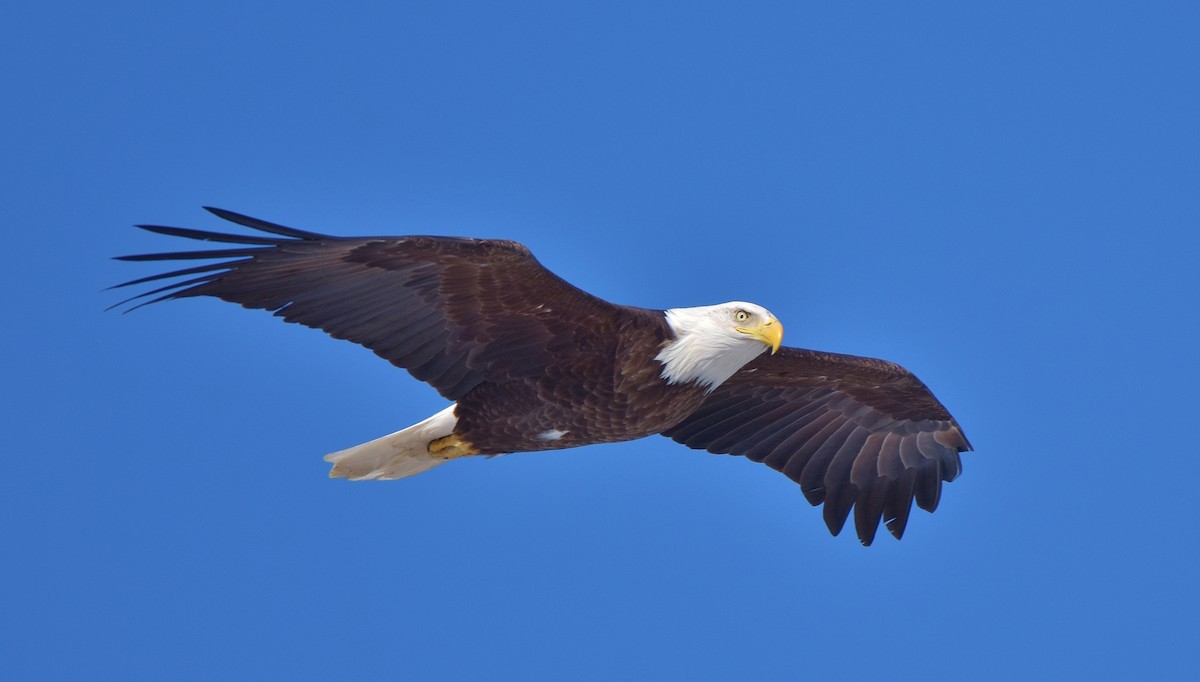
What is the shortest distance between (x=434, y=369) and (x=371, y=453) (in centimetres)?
134

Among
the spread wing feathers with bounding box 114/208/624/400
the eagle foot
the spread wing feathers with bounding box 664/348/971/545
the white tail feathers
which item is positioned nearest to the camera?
the spread wing feathers with bounding box 114/208/624/400

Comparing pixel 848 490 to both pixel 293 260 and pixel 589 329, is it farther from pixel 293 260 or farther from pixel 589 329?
pixel 293 260

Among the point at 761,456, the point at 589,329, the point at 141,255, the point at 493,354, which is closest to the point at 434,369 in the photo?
the point at 493,354

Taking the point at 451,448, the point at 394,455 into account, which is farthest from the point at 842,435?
the point at 394,455

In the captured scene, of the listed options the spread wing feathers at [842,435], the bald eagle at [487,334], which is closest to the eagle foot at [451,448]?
the bald eagle at [487,334]

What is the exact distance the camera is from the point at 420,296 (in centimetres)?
1146

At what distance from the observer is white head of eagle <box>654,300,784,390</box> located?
11.9m

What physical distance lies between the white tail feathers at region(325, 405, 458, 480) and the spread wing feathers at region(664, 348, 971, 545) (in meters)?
2.32

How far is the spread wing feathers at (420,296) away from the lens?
11.1 meters

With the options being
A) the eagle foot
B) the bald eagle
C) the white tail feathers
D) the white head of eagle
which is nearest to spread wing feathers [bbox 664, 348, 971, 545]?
the bald eagle

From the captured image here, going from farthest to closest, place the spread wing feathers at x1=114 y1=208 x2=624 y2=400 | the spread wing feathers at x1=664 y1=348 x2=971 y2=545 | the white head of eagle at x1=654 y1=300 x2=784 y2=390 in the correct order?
the spread wing feathers at x1=664 y1=348 x2=971 y2=545 → the white head of eagle at x1=654 y1=300 x2=784 y2=390 → the spread wing feathers at x1=114 y1=208 x2=624 y2=400

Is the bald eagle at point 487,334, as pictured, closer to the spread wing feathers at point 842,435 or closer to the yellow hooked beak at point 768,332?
the yellow hooked beak at point 768,332

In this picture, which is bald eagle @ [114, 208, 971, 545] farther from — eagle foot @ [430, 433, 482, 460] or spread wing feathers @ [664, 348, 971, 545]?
spread wing feathers @ [664, 348, 971, 545]

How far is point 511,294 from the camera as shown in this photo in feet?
37.5
